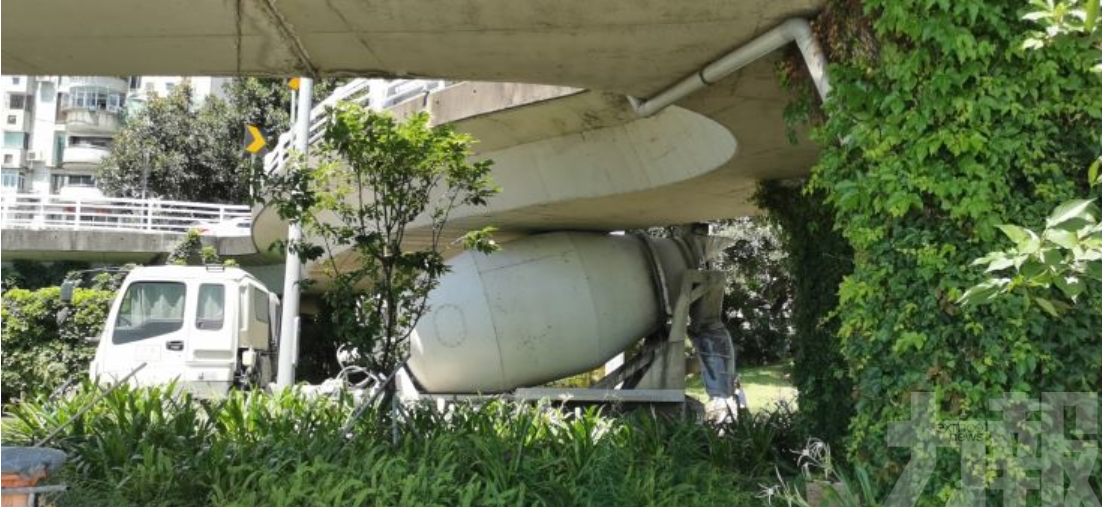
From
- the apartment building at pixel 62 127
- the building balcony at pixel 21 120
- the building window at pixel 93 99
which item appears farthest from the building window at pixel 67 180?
the building window at pixel 93 99

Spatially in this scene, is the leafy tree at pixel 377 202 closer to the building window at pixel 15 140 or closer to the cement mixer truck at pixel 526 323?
the cement mixer truck at pixel 526 323

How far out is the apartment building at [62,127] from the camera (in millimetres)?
48219

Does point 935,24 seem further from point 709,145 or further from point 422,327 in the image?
point 422,327

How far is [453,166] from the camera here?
7500mm

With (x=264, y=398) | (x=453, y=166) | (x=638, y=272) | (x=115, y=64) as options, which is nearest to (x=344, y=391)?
(x=264, y=398)

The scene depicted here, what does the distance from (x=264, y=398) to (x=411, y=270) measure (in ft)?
6.90

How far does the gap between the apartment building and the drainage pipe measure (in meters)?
46.0

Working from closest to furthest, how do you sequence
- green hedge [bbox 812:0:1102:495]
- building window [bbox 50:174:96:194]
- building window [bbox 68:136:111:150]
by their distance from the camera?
green hedge [bbox 812:0:1102:495], building window [bbox 68:136:111:150], building window [bbox 50:174:96:194]

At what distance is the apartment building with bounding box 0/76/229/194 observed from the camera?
4822 cm

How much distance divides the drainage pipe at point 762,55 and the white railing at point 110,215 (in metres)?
22.0

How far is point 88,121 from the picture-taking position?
48.5m

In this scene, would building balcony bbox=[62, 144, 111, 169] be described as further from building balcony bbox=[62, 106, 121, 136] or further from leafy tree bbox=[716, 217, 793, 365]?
leafy tree bbox=[716, 217, 793, 365]

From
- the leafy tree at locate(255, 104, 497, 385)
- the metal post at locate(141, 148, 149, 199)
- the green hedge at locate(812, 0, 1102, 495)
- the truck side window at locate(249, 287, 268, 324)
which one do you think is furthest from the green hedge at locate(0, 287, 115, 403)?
the green hedge at locate(812, 0, 1102, 495)

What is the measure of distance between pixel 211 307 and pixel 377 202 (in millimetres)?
6327
